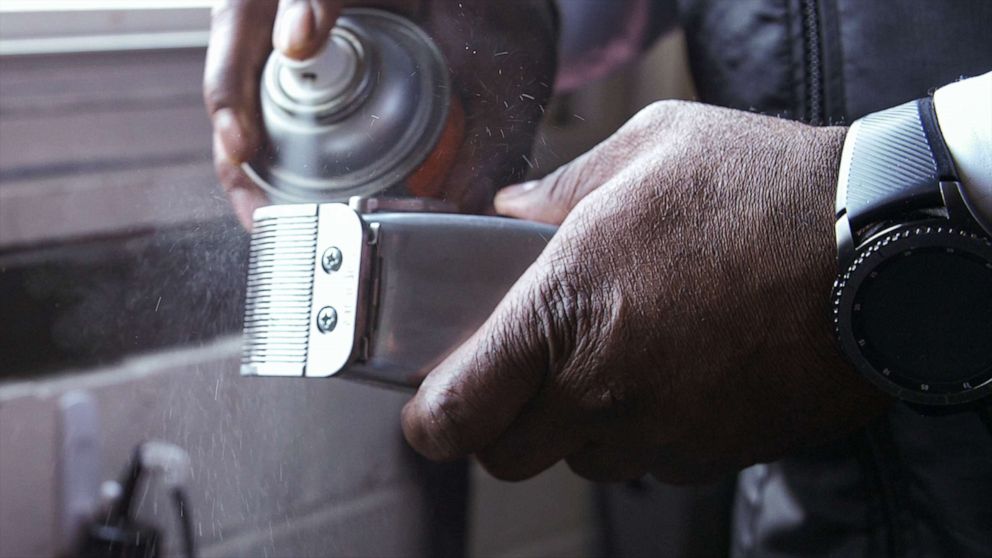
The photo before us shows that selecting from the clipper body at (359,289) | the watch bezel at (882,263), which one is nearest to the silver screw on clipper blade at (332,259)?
the clipper body at (359,289)

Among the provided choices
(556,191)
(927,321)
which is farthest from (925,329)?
(556,191)

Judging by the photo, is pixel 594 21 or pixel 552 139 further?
pixel 594 21

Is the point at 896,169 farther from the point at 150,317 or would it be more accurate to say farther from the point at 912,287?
the point at 150,317

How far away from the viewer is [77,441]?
39 centimetres

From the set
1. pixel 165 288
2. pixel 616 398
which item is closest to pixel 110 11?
pixel 165 288

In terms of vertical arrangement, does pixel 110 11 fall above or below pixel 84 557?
above

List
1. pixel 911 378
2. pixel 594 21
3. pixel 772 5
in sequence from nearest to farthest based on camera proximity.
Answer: pixel 911 378
pixel 772 5
pixel 594 21

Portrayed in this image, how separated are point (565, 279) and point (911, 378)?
5.3 inches

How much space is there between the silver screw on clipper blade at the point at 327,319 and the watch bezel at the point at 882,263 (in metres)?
0.19

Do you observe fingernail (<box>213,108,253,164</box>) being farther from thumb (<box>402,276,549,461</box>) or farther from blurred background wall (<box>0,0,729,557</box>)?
thumb (<box>402,276,549,461</box>)

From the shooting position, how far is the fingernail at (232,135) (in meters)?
0.38

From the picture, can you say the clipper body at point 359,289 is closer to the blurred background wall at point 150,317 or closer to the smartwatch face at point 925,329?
the blurred background wall at point 150,317

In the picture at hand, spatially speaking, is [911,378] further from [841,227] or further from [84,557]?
[84,557]

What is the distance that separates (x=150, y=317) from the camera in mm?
358
